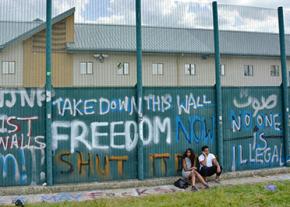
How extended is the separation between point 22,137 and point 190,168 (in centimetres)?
380

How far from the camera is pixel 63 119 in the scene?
7.34 metres

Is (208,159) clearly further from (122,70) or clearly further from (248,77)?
(248,77)

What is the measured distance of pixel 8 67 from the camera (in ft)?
26.2

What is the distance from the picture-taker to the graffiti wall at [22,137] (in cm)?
706

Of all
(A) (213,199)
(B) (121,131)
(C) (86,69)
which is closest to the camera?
(A) (213,199)

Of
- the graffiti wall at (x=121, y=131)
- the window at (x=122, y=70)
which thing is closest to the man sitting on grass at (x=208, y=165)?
the graffiti wall at (x=121, y=131)

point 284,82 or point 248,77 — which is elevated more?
point 248,77

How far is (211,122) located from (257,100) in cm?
149

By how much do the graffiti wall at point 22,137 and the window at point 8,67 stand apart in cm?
86

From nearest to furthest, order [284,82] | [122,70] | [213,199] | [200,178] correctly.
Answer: [213,199]
[200,178]
[122,70]
[284,82]

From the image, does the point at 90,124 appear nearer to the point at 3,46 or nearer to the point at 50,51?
the point at 50,51

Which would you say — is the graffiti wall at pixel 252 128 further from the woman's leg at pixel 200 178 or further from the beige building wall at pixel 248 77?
the woman's leg at pixel 200 178


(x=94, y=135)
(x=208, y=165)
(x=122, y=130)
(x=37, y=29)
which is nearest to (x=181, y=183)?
(x=208, y=165)

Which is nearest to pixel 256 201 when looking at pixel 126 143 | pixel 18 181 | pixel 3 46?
pixel 126 143
